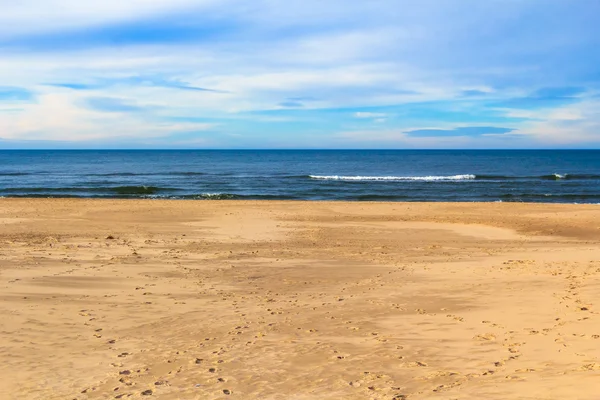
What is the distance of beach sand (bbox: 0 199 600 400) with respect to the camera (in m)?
5.88

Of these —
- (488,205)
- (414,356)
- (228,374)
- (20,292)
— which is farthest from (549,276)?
(488,205)

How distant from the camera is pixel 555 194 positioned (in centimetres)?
3762

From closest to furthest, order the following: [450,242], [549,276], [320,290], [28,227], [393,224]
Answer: [320,290] < [549,276] < [450,242] < [28,227] < [393,224]

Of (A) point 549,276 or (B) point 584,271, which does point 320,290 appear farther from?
(B) point 584,271

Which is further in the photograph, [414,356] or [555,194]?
[555,194]

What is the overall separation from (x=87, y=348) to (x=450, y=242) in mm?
12500

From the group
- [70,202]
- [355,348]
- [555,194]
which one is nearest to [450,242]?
[355,348]

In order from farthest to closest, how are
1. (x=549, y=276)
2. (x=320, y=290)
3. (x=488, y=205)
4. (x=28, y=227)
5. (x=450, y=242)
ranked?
(x=488, y=205) → (x=28, y=227) → (x=450, y=242) → (x=549, y=276) → (x=320, y=290)

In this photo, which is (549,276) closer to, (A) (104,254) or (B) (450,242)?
(B) (450,242)

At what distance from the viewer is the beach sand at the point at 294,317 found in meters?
5.88

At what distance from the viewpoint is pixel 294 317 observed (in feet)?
27.5

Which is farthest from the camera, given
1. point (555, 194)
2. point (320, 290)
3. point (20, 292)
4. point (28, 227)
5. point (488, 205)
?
point (555, 194)

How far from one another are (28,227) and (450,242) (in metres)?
13.6

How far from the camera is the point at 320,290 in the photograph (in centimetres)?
1023
